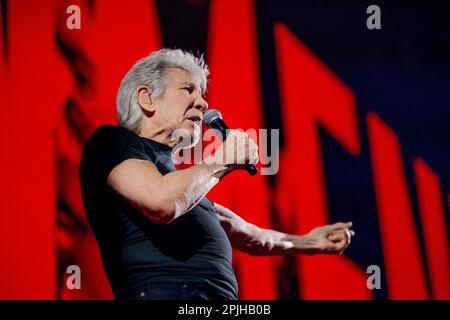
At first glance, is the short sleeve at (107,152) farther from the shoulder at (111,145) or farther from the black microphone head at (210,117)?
the black microphone head at (210,117)

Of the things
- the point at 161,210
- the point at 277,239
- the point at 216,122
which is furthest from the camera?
the point at 277,239

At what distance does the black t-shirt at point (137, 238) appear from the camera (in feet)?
3.94

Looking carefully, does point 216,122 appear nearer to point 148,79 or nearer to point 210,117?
point 210,117

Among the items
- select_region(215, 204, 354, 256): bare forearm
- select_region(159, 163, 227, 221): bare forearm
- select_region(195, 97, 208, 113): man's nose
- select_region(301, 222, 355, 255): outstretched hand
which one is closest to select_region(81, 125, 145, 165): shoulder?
select_region(159, 163, 227, 221): bare forearm

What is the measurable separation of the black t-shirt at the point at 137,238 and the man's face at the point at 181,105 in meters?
0.19

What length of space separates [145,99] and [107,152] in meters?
0.30

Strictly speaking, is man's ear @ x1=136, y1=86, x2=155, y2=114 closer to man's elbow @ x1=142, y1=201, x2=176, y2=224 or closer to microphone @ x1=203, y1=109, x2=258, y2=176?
microphone @ x1=203, y1=109, x2=258, y2=176

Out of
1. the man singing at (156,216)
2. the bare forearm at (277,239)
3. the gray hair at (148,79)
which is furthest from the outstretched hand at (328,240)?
the gray hair at (148,79)

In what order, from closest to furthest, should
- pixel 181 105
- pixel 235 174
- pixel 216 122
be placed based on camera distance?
pixel 216 122
pixel 181 105
pixel 235 174

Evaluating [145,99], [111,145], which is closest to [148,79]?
[145,99]

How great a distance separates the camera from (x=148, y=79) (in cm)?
150

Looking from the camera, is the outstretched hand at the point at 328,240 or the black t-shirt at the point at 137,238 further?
the outstretched hand at the point at 328,240

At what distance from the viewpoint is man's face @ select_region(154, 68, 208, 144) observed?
146cm
